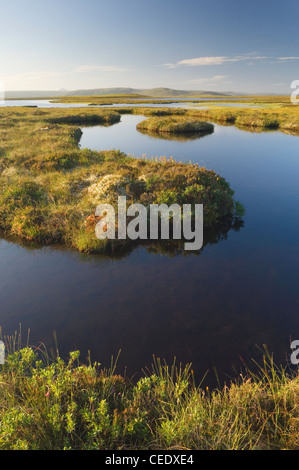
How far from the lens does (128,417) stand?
4496mm

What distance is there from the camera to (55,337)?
7.03 m

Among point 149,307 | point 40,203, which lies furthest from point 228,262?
point 40,203

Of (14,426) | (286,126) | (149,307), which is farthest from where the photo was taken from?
(286,126)

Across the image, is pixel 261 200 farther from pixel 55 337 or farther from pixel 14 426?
pixel 14 426

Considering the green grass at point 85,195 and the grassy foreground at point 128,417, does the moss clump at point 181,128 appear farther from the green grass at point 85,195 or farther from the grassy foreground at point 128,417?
the grassy foreground at point 128,417

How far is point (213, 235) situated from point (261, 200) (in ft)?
21.7

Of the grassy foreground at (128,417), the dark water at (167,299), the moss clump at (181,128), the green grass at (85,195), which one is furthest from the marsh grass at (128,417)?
the moss clump at (181,128)

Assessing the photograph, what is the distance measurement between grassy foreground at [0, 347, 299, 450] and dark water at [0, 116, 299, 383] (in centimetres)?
120

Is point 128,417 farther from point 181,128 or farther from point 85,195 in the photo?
point 181,128

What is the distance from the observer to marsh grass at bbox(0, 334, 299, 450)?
4043 mm

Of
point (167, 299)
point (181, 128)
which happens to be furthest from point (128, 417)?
point (181, 128)

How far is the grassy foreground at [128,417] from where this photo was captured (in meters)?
4.04

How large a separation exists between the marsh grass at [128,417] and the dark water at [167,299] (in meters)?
1.20

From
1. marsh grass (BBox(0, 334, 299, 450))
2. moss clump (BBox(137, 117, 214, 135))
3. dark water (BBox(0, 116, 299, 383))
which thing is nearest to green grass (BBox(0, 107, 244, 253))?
dark water (BBox(0, 116, 299, 383))
